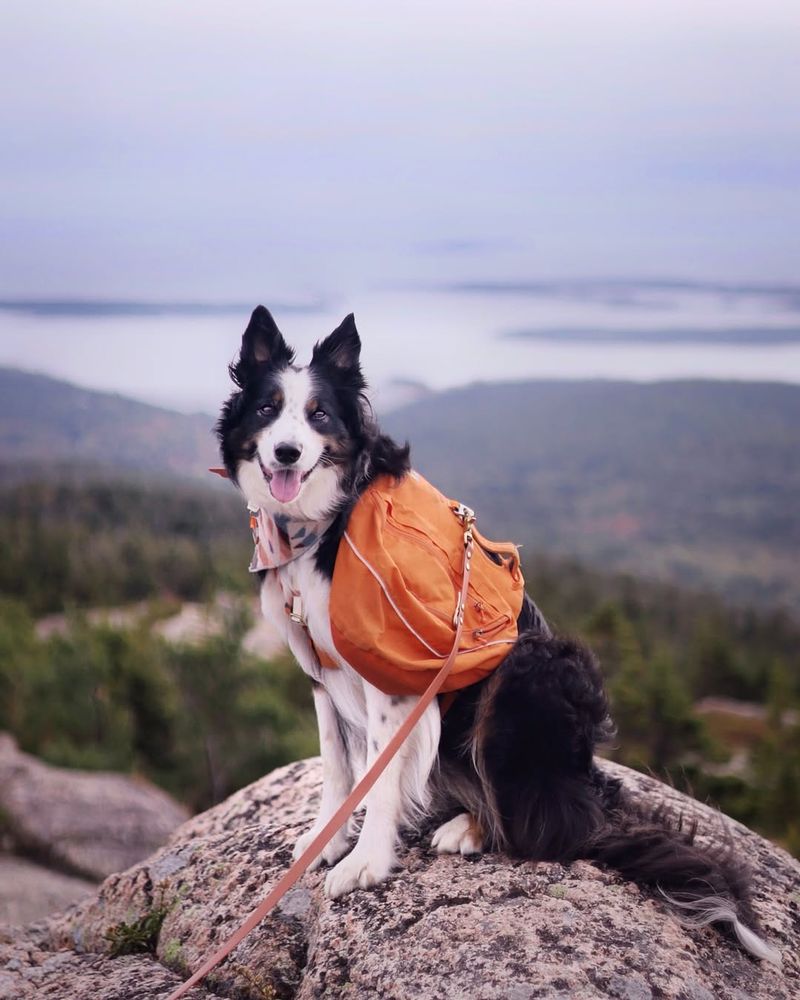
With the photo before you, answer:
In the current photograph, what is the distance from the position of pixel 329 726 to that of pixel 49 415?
22.0 metres

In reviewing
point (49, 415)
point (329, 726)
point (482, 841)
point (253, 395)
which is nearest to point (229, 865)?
point (329, 726)

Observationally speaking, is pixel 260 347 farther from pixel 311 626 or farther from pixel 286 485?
pixel 311 626

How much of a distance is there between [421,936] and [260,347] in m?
2.98

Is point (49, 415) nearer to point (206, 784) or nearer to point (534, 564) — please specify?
point (206, 784)

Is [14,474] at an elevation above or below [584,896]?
below

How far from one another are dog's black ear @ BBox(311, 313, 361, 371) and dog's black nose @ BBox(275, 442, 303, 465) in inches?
23.0

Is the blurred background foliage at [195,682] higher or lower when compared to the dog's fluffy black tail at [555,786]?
lower

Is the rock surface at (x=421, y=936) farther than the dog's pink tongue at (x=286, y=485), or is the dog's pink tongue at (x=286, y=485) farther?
the dog's pink tongue at (x=286, y=485)

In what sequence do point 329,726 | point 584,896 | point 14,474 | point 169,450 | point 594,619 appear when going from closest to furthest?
point 584,896 → point 329,726 → point 169,450 → point 594,619 → point 14,474

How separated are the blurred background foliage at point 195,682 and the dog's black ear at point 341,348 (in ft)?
6.62

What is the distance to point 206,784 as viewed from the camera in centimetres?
1903

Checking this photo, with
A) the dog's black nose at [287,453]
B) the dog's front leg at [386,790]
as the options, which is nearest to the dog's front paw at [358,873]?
the dog's front leg at [386,790]

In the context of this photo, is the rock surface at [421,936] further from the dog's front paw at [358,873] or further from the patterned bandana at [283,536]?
the patterned bandana at [283,536]

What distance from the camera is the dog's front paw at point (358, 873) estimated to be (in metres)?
4.84
